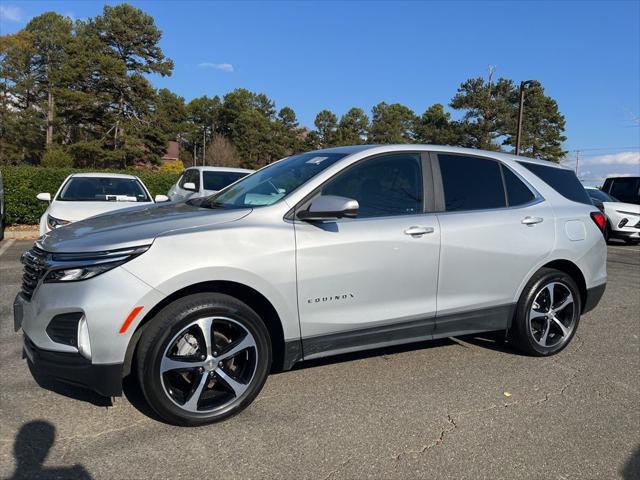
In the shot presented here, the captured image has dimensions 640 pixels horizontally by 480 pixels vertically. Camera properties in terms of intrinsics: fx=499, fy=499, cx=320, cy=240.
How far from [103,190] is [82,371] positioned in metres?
6.77

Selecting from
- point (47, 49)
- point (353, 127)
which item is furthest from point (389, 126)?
point (47, 49)

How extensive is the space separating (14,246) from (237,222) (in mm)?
9313

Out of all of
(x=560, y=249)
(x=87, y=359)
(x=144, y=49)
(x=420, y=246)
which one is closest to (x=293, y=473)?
(x=87, y=359)

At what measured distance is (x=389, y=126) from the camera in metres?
60.9

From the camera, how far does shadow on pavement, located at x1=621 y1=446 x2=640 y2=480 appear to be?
103 inches

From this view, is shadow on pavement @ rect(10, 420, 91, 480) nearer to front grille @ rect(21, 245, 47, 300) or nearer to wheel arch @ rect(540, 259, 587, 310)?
front grille @ rect(21, 245, 47, 300)

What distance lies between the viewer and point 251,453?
107 inches

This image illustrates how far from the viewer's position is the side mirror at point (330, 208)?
119 inches

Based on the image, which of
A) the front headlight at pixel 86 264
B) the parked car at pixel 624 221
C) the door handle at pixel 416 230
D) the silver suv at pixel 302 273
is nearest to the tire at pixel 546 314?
the silver suv at pixel 302 273

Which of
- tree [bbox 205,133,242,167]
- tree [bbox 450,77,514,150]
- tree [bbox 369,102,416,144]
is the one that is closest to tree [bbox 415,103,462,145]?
tree [bbox 450,77,514,150]

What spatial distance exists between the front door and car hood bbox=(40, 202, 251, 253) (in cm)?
56

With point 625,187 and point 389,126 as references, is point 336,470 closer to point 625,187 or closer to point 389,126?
point 625,187

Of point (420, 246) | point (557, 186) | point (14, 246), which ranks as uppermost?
point (557, 186)

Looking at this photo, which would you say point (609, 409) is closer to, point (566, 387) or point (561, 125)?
point (566, 387)
